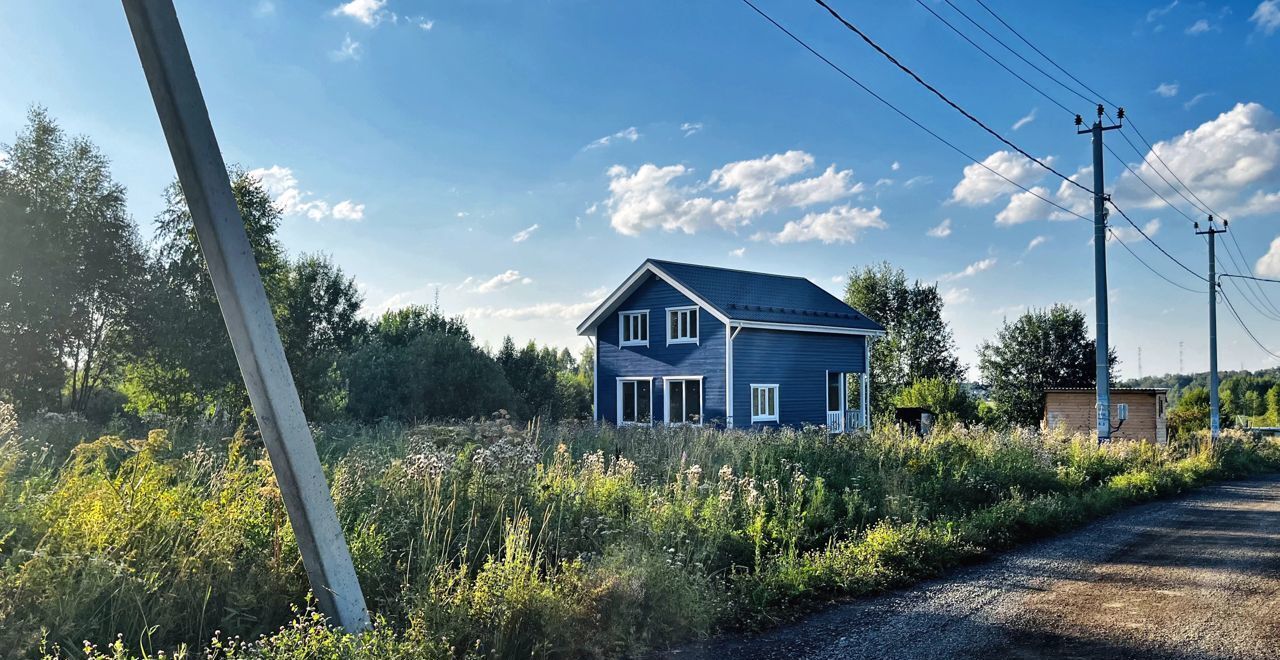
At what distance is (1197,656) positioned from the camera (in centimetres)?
506

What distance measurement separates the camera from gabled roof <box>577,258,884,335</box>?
83.8 ft

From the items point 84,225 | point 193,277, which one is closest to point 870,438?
point 193,277

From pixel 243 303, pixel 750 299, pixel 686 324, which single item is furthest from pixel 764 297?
pixel 243 303

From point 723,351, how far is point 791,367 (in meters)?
3.10

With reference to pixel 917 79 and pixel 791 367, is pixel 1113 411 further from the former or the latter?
pixel 917 79

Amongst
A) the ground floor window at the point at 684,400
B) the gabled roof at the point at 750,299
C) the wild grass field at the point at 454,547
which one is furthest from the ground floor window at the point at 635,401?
the wild grass field at the point at 454,547

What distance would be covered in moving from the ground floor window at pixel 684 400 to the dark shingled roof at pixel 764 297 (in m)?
2.84

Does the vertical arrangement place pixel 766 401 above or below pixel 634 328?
below

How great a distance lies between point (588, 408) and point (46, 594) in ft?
114

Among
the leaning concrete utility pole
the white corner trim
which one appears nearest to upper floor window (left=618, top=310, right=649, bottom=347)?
the white corner trim

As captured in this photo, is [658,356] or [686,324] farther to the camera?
[658,356]

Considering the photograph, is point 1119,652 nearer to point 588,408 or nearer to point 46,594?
point 46,594

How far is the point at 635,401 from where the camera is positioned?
90.3 feet

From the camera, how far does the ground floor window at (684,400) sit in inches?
1007
